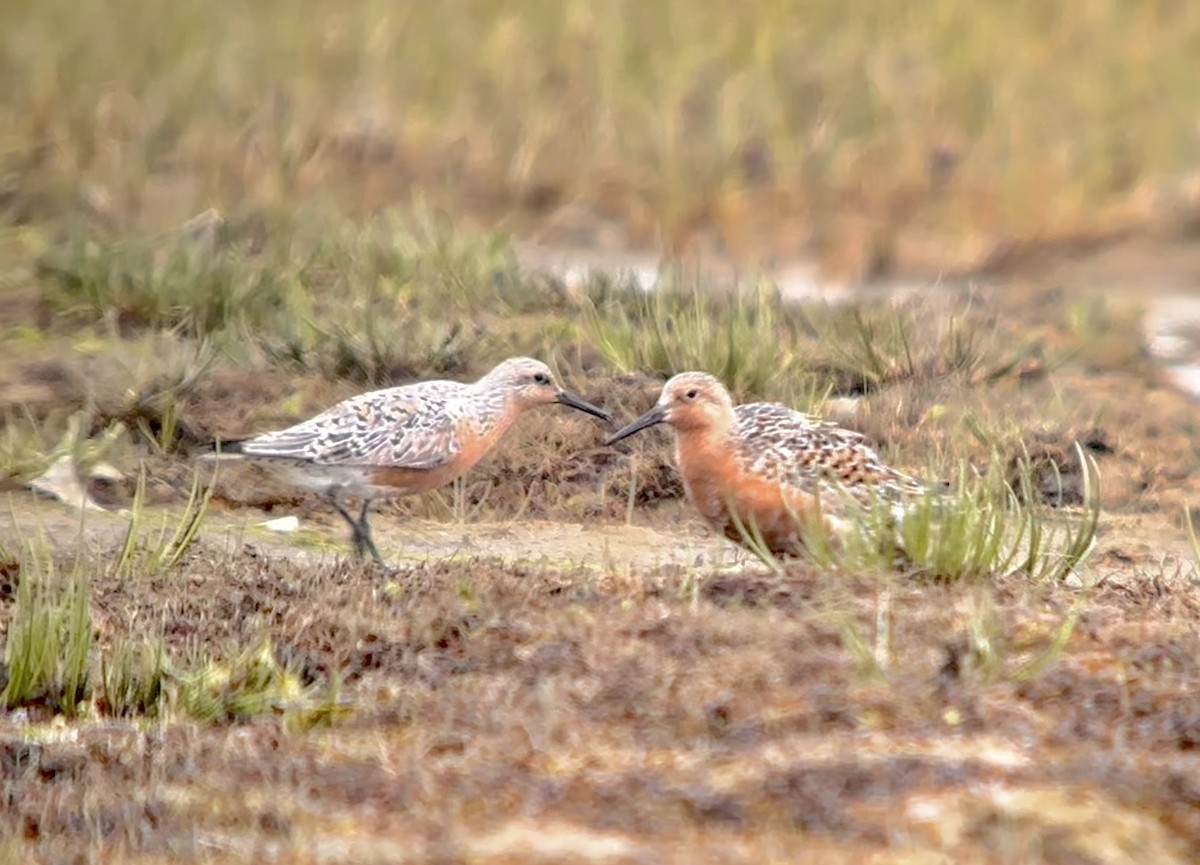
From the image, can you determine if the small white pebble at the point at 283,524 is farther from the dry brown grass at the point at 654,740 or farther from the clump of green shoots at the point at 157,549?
the dry brown grass at the point at 654,740

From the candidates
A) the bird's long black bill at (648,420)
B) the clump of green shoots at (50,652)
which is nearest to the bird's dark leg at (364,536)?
the bird's long black bill at (648,420)

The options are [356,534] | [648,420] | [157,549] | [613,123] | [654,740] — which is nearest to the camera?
[654,740]

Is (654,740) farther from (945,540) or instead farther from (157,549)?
(157,549)

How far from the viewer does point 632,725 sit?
5855 mm

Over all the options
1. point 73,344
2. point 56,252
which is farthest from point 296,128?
point 73,344

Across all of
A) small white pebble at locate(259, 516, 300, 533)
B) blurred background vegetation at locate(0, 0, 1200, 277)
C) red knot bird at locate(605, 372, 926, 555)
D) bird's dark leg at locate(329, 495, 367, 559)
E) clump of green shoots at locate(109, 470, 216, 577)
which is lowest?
small white pebble at locate(259, 516, 300, 533)

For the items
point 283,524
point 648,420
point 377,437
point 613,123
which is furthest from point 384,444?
point 613,123

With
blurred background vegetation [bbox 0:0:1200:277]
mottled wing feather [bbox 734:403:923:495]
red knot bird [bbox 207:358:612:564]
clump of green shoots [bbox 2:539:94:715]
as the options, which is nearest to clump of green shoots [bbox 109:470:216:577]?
clump of green shoots [bbox 2:539:94:715]

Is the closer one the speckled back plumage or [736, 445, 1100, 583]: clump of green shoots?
[736, 445, 1100, 583]: clump of green shoots

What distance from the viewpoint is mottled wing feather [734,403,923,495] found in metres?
8.03

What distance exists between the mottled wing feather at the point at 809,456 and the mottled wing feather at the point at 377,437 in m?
0.99

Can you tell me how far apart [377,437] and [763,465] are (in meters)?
1.33

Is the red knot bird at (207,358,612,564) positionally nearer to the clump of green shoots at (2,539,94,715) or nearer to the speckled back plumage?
the speckled back plumage

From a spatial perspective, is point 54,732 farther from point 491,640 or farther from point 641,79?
point 641,79
